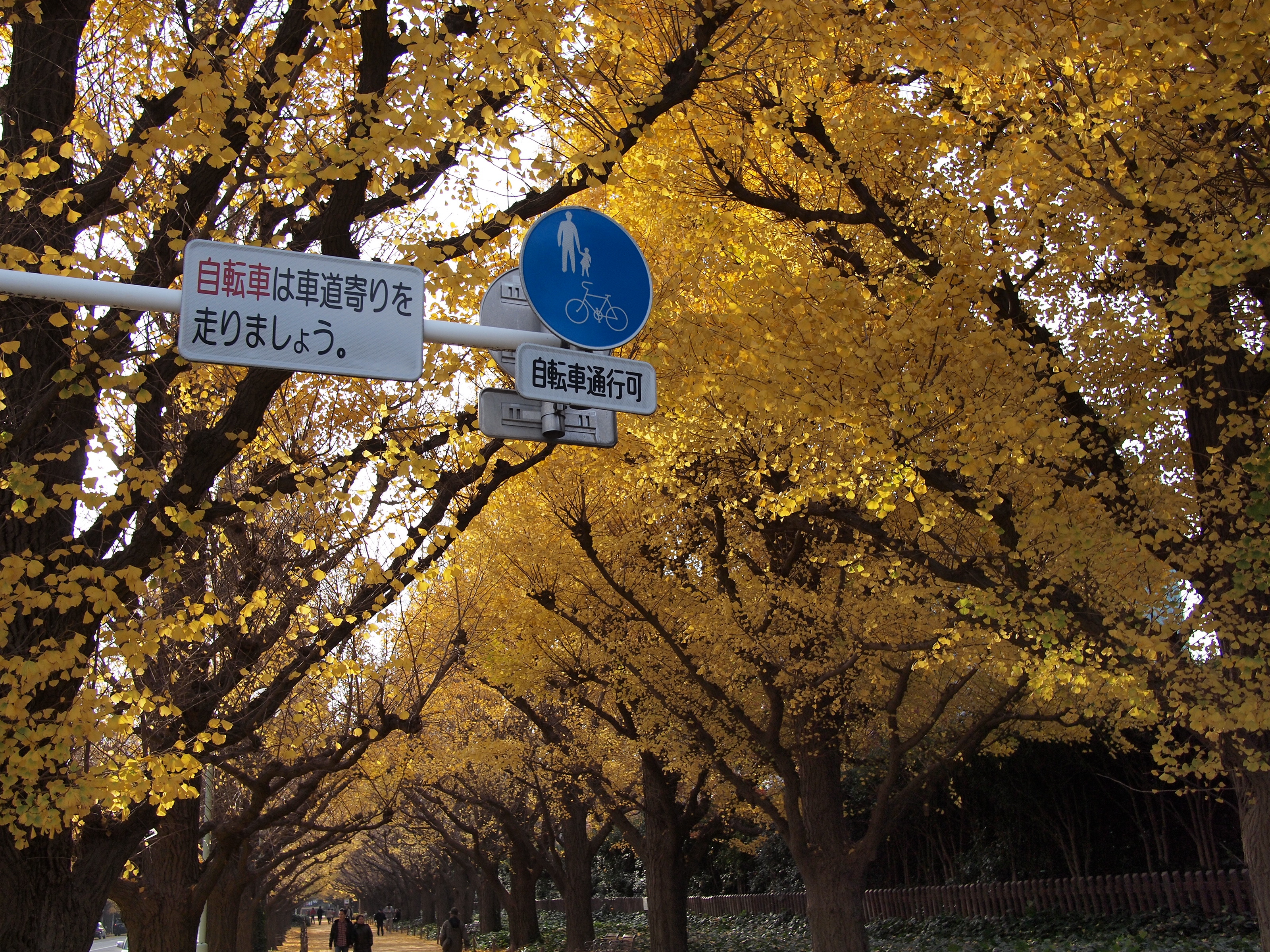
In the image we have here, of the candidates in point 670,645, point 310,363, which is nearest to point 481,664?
point 670,645

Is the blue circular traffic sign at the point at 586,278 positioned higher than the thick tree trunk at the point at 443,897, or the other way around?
the blue circular traffic sign at the point at 586,278

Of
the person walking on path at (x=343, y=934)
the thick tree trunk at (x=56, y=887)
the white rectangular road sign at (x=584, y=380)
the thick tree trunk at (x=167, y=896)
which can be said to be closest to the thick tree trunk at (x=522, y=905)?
the person walking on path at (x=343, y=934)

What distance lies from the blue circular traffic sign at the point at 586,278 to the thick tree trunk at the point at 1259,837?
6.03 metres

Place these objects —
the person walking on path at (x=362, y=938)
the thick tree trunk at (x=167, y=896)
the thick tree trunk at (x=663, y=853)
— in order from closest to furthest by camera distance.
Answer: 1. the thick tree trunk at (x=167, y=896)
2. the thick tree trunk at (x=663, y=853)
3. the person walking on path at (x=362, y=938)

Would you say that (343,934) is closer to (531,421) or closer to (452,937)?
(452,937)

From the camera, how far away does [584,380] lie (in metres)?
2.99

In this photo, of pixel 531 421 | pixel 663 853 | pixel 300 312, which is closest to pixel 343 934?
pixel 663 853

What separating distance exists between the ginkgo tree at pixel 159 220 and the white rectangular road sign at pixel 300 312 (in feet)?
4.39

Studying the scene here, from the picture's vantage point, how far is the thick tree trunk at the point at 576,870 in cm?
1870

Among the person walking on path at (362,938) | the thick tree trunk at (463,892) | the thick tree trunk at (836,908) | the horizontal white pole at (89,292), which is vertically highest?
the horizontal white pole at (89,292)

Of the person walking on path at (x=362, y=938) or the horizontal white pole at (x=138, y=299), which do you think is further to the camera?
the person walking on path at (x=362, y=938)

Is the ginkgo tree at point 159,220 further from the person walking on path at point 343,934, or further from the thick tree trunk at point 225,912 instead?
the person walking on path at point 343,934

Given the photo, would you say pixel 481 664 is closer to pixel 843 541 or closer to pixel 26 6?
pixel 843 541

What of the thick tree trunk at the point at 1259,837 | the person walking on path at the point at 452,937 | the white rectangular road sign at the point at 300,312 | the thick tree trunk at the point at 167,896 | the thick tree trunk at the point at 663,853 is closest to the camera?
the white rectangular road sign at the point at 300,312
